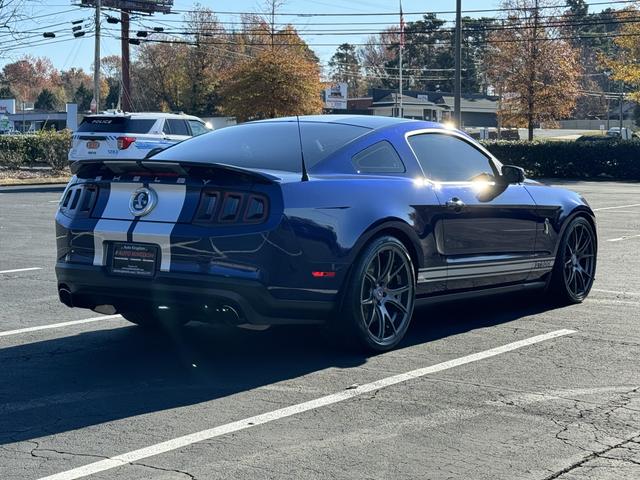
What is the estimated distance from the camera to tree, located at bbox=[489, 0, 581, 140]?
5247 cm

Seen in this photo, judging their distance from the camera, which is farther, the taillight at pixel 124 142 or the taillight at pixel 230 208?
the taillight at pixel 124 142

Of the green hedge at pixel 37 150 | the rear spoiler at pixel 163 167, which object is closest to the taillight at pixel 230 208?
the rear spoiler at pixel 163 167

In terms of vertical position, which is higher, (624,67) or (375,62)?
(375,62)

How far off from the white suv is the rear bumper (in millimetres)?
16506

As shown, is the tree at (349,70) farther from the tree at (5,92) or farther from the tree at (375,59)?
the tree at (5,92)

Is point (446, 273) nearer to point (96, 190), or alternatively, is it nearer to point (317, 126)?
point (317, 126)

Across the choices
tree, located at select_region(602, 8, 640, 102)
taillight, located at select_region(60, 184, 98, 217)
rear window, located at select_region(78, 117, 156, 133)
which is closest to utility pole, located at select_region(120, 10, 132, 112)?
tree, located at select_region(602, 8, 640, 102)

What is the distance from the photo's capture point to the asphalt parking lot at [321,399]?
4266 millimetres

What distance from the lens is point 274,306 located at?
577cm

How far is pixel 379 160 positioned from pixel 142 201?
5.51ft

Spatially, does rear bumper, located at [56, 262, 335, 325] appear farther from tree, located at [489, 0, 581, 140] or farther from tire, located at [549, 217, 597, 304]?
tree, located at [489, 0, 581, 140]

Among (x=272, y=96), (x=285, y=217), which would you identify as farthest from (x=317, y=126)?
(x=272, y=96)

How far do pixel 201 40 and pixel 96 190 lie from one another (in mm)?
70108

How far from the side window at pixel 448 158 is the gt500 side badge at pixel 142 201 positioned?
203 centimetres
